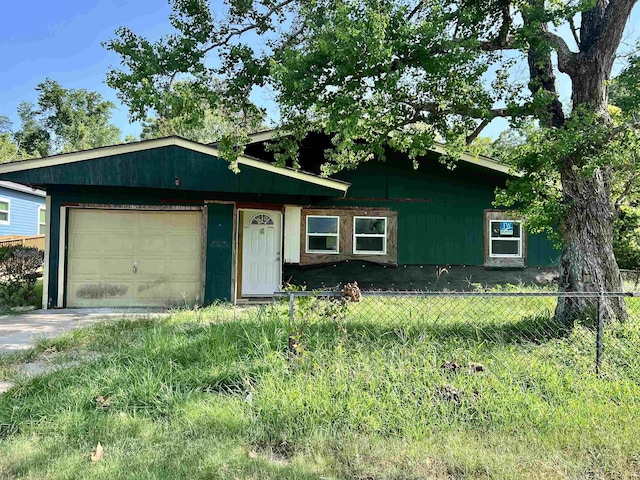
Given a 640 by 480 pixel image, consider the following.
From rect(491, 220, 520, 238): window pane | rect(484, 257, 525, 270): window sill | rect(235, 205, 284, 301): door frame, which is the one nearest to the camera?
rect(235, 205, 284, 301): door frame

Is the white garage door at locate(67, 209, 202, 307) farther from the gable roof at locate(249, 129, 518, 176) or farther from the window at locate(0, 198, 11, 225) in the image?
the window at locate(0, 198, 11, 225)

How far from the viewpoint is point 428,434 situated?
9.77 feet

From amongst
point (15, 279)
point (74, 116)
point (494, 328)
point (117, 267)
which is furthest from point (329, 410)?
point (74, 116)

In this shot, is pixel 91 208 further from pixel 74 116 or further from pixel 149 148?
pixel 74 116

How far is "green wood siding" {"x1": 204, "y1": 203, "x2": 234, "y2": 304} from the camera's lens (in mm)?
8883

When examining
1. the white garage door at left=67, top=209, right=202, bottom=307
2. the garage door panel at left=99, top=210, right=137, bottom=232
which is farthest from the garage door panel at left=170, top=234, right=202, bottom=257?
the garage door panel at left=99, top=210, right=137, bottom=232

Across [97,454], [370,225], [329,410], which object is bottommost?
[97,454]

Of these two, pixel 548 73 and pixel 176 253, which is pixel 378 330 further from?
pixel 176 253

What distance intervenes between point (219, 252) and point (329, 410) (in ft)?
20.6

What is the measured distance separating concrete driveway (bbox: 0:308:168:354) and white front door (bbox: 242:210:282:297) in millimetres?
2249

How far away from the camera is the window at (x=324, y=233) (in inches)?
416

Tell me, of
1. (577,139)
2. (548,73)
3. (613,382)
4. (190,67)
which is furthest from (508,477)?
(190,67)

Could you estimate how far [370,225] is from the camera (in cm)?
1076

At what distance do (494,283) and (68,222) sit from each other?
1039 cm
